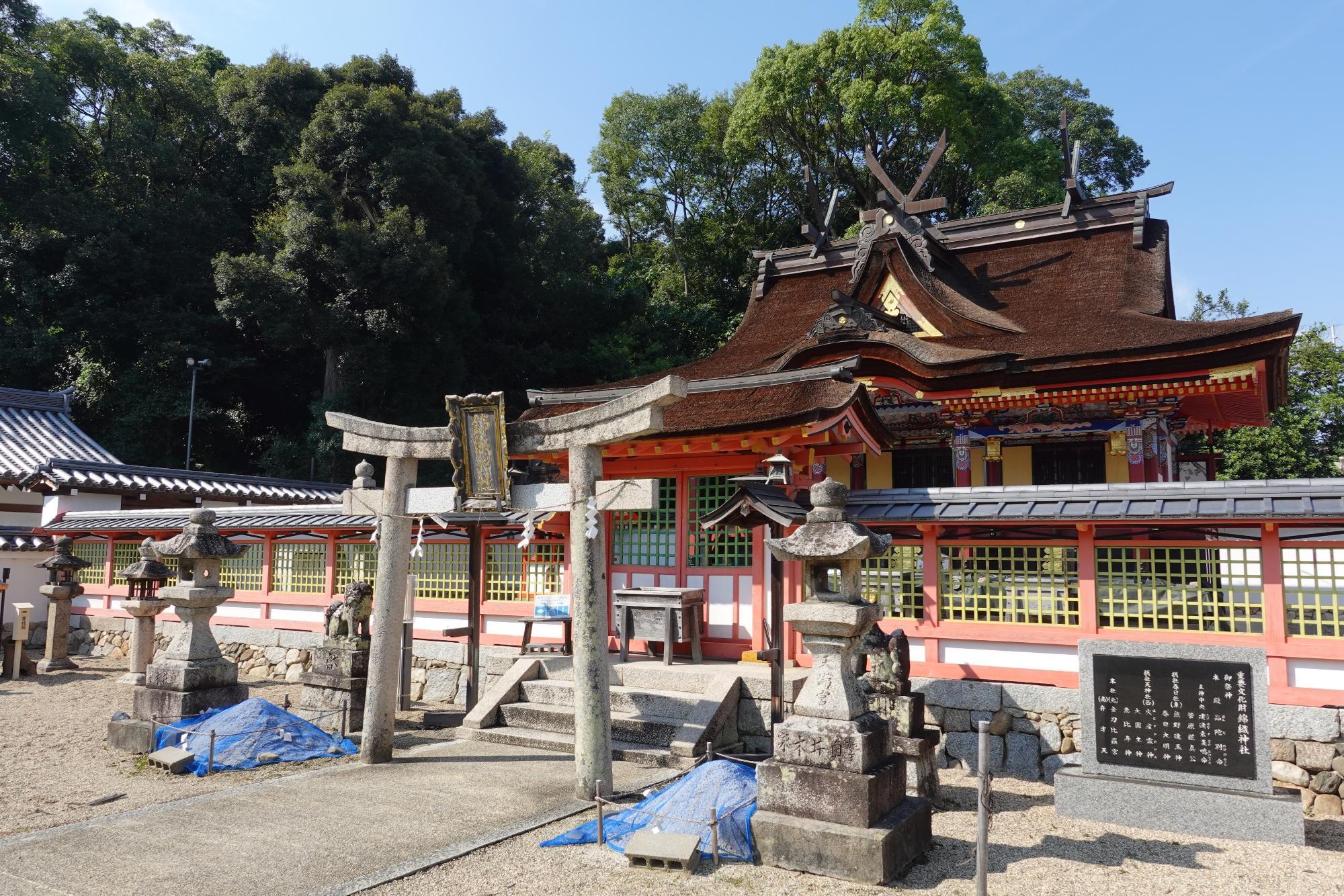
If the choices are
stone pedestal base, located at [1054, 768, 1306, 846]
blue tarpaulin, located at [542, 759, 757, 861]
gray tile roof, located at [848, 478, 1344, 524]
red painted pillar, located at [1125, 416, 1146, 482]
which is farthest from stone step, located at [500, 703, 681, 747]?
red painted pillar, located at [1125, 416, 1146, 482]

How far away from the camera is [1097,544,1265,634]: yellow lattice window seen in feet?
26.5

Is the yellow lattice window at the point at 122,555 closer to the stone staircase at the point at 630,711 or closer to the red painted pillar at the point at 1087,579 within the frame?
the stone staircase at the point at 630,711

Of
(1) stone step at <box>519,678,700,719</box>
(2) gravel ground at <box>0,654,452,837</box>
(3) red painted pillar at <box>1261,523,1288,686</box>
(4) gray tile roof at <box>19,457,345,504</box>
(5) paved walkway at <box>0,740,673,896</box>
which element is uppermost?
(4) gray tile roof at <box>19,457,345,504</box>

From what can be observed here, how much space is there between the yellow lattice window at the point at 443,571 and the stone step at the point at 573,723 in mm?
3535

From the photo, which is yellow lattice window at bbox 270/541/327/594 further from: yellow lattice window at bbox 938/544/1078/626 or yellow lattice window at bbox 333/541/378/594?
yellow lattice window at bbox 938/544/1078/626

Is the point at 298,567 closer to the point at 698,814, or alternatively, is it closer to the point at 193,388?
the point at 698,814

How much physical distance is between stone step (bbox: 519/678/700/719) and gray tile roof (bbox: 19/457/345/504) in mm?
10398

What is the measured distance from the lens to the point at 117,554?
17.3 m

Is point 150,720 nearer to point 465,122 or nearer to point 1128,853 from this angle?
point 1128,853

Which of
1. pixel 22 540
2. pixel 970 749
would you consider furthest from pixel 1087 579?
pixel 22 540

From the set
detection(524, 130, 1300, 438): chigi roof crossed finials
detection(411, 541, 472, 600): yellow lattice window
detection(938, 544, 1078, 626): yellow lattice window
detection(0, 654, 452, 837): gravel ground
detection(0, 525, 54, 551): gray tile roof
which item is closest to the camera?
detection(0, 654, 452, 837): gravel ground

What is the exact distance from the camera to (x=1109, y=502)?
27.3ft

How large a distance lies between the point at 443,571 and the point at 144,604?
5054 millimetres

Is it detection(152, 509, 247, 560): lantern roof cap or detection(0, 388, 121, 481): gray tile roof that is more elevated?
detection(0, 388, 121, 481): gray tile roof
